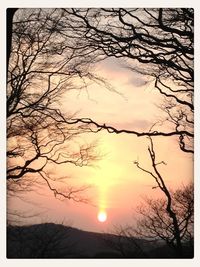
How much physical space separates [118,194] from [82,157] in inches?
17.3

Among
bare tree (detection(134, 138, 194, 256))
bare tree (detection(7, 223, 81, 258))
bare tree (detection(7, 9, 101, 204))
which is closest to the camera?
bare tree (detection(7, 223, 81, 258))

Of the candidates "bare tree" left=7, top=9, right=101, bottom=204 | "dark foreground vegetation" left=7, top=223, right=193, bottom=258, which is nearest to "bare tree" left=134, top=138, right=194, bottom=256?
"dark foreground vegetation" left=7, top=223, right=193, bottom=258

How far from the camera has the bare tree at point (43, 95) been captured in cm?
437

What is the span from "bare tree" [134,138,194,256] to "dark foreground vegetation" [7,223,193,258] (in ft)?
0.28

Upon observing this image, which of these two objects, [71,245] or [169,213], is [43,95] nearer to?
[71,245]

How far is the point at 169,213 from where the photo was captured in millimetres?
4398

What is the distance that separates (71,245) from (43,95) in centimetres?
133

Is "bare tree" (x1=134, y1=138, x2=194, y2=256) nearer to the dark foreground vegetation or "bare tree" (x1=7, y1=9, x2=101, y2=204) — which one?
the dark foreground vegetation

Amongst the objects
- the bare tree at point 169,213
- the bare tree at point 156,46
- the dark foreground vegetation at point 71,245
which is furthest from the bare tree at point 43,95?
the bare tree at point 169,213

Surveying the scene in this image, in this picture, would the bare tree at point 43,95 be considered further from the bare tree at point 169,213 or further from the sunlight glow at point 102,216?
the bare tree at point 169,213

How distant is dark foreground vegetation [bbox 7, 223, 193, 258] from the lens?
4.13 meters

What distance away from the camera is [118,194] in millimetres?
4258

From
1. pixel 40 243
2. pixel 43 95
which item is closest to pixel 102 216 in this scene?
pixel 40 243

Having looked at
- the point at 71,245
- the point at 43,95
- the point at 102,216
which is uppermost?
the point at 43,95
